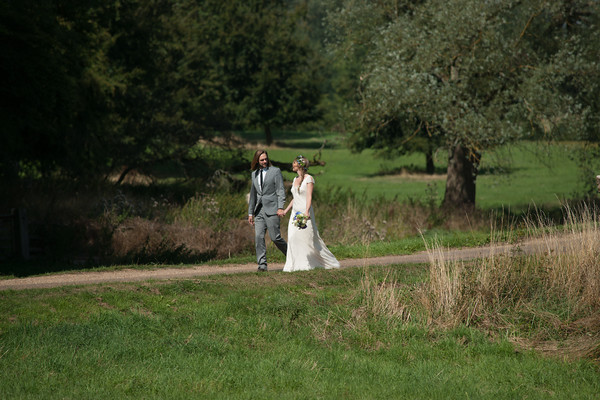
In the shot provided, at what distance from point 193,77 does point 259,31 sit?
72.7 feet

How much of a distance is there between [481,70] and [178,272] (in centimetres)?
1236

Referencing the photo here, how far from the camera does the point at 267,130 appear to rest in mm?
69875

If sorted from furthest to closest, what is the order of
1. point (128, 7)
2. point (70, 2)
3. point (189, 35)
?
point (189, 35) → point (128, 7) → point (70, 2)

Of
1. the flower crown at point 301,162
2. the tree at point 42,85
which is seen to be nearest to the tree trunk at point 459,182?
the tree at point 42,85

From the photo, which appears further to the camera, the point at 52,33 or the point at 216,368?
the point at 52,33

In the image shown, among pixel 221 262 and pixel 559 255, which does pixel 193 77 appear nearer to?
pixel 221 262

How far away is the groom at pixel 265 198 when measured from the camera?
12125 mm

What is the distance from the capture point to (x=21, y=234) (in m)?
15.1

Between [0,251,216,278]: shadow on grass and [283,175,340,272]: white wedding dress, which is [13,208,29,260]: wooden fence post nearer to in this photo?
[0,251,216,278]: shadow on grass

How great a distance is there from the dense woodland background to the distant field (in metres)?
1.38

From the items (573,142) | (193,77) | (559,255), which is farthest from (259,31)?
(559,255)

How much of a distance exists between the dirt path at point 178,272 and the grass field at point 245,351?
1.69 metres

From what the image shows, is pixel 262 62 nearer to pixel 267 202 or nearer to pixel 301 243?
pixel 301 243

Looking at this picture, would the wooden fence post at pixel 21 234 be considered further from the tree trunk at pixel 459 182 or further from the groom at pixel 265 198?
the tree trunk at pixel 459 182
